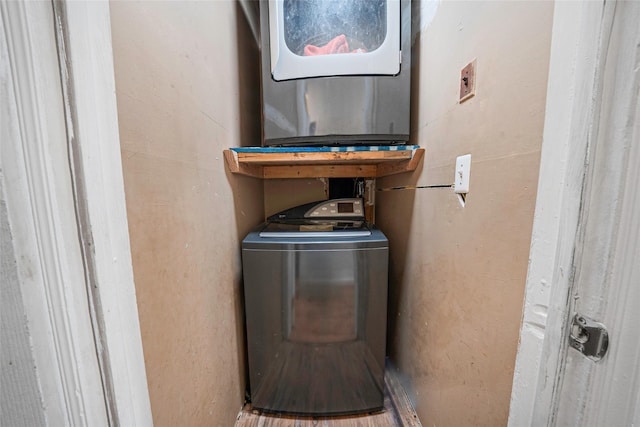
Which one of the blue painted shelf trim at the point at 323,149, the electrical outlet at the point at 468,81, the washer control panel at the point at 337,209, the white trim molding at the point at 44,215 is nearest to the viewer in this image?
the white trim molding at the point at 44,215

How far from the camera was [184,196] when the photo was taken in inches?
26.2

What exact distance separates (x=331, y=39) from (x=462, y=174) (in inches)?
32.2

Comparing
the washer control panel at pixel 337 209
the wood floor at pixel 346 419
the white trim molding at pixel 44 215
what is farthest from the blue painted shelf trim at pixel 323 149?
the wood floor at pixel 346 419

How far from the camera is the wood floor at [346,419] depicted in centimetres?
105

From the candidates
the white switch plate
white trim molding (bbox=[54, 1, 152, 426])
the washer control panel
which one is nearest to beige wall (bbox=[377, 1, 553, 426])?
the white switch plate

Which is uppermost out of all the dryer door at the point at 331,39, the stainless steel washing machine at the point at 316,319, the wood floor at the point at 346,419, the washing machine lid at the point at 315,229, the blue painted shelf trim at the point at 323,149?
the dryer door at the point at 331,39

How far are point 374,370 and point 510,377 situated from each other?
66cm

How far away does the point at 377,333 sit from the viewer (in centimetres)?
104

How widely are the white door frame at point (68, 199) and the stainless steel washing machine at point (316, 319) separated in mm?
645

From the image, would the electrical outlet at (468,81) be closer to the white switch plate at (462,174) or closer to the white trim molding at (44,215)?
the white switch plate at (462,174)

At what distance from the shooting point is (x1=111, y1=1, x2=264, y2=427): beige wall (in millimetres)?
492

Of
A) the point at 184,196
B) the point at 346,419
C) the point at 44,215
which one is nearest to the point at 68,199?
the point at 44,215

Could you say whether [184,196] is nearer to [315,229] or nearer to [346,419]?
[315,229]

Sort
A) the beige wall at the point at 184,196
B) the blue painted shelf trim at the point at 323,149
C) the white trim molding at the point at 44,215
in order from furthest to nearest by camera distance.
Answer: the blue painted shelf trim at the point at 323,149, the beige wall at the point at 184,196, the white trim molding at the point at 44,215
